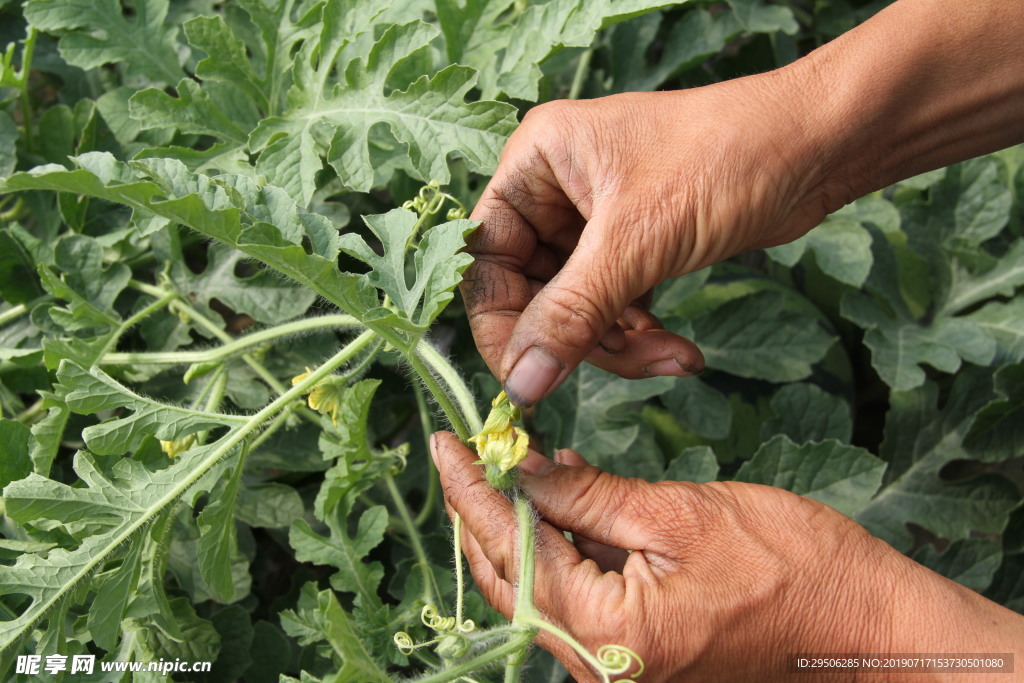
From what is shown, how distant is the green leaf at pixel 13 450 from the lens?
1.71m

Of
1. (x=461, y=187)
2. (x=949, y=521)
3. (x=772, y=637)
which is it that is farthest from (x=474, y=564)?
(x=949, y=521)

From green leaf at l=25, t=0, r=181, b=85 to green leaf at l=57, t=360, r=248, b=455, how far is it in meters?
0.95

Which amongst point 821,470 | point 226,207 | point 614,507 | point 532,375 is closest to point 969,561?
point 821,470

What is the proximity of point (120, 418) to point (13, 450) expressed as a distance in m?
0.32

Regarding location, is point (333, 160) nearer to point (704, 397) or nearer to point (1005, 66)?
point (704, 397)

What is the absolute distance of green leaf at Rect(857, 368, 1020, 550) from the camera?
2441 mm

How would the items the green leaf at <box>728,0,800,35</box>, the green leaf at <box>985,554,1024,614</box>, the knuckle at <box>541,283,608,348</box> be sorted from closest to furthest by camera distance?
the knuckle at <box>541,283,608,348</box> → the green leaf at <box>985,554,1024,614</box> → the green leaf at <box>728,0,800,35</box>

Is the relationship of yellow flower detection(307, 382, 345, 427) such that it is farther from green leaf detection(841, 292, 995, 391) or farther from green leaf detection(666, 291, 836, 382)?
green leaf detection(841, 292, 995, 391)

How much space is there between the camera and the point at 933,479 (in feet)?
8.29

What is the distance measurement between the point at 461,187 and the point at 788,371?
3.70ft

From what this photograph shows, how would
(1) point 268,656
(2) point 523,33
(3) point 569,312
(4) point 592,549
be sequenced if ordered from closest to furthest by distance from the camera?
(3) point 569,312 < (4) point 592,549 < (2) point 523,33 < (1) point 268,656

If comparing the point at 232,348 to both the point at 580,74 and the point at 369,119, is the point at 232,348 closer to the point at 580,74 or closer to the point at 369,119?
the point at 369,119

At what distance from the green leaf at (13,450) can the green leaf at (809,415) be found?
1.95m

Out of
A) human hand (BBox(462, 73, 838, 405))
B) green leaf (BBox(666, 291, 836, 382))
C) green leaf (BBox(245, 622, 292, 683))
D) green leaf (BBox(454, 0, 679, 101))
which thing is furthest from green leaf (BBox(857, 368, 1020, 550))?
green leaf (BBox(245, 622, 292, 683))
